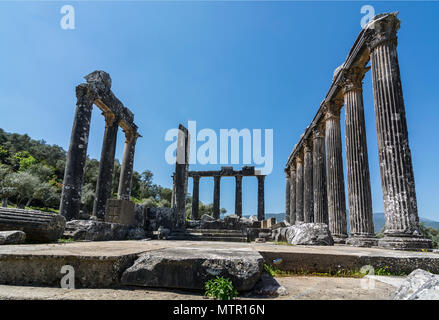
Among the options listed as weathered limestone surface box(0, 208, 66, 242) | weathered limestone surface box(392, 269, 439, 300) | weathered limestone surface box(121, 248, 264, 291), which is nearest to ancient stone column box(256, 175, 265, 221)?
weathered limestone surface box(0, 208, 66, 242)

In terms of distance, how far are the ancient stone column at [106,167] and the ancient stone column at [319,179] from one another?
39.1 feet

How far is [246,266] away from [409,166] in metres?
7.42

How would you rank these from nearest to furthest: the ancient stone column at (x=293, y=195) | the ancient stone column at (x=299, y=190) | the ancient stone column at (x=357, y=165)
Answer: the ancient stone column at (x=357, y=165) → the ancient stone column at (x=299, y=190) → the ancient stone column at (x=293, y=195)

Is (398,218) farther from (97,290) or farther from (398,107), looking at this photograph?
(97,290)

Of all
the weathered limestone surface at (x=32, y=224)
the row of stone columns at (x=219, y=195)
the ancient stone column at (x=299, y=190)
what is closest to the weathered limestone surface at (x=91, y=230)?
the weathered limestone surface at (x=32, y=224)

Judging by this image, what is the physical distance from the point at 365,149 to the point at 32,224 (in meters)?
10.9

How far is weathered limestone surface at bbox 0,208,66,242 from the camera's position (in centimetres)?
482

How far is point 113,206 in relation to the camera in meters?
9.12

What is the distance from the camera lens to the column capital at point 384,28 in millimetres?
8172

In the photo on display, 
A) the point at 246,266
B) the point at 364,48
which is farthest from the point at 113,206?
the point at 364,48

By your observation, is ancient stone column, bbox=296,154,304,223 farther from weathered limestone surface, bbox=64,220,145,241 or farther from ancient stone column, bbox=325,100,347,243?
weathered limestone surface, bbox=64,220,145,241

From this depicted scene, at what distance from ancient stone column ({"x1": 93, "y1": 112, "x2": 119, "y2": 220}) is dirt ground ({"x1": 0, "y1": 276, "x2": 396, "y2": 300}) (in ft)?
41.4

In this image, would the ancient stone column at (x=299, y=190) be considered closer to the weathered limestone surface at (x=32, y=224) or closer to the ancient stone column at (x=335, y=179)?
the ancient stone column at (x=335, y=179)

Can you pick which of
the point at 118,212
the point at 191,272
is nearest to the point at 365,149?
the point at 118,212
